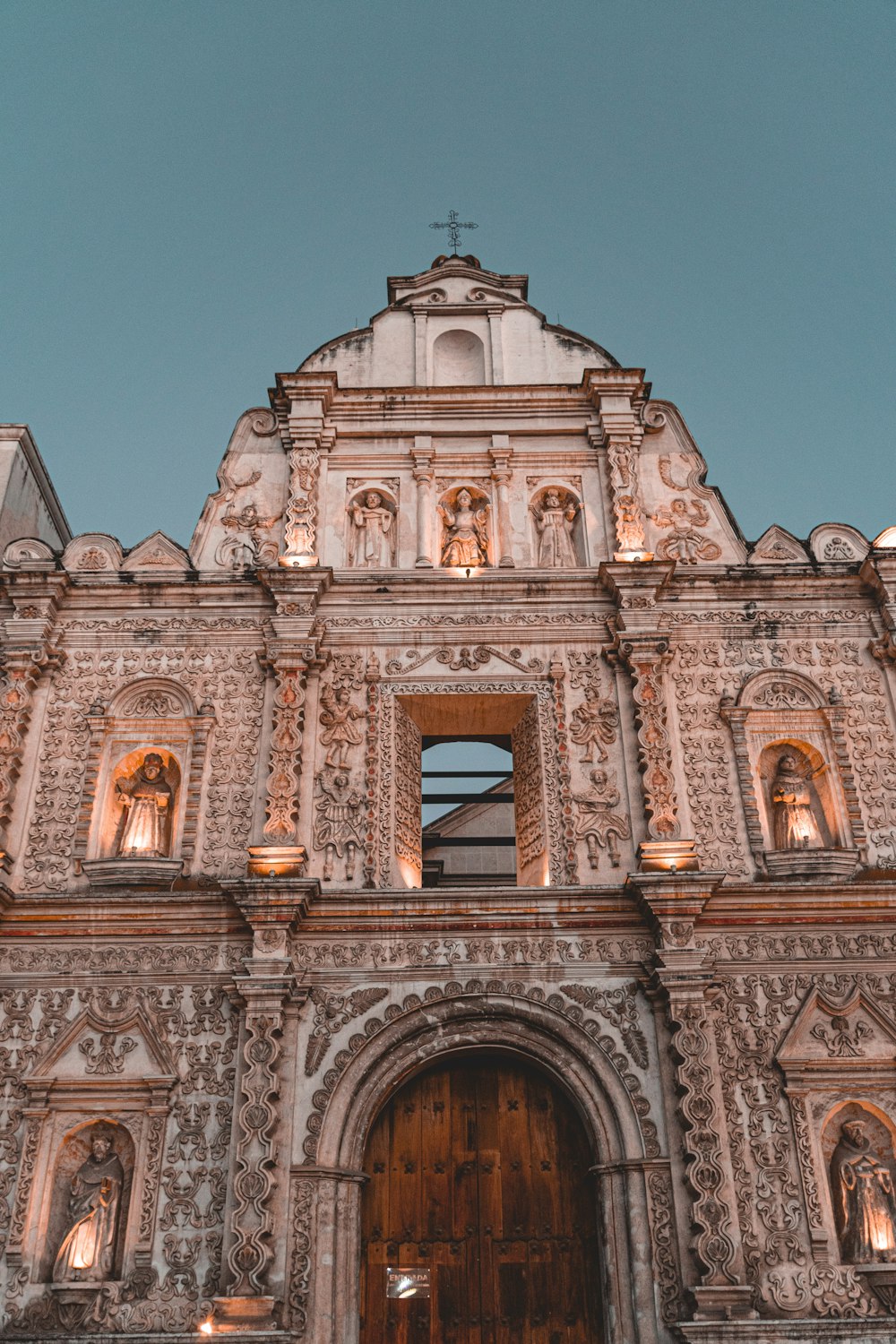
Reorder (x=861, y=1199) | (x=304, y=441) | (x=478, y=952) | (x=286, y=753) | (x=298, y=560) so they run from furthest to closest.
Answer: (x=304, y=441), (x=298, y=560), (x=286, y=753), (x=478, y=952), (x=861, y=1199)

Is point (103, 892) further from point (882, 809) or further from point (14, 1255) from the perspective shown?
point (882, 809)

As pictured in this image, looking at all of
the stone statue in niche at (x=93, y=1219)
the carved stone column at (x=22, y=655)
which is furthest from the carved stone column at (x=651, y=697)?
the carved stone column at (x=22, y=655)

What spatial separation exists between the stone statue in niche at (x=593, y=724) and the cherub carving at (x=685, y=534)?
84.0 inches

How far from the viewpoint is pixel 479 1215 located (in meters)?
10.8

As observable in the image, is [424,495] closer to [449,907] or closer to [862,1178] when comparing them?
[449,907]

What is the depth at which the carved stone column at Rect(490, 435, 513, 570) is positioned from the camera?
13977mm

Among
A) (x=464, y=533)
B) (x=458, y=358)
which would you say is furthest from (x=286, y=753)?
(x=458, y=358)

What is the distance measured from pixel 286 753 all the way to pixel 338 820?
3.00ft

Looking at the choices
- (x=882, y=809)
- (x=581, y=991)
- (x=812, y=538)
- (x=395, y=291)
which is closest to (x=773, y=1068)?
(x=581, y=991)

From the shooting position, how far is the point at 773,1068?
10961 mm

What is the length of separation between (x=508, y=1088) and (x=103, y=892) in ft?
15.0

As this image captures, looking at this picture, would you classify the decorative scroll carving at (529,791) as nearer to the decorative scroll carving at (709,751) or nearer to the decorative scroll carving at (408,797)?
the decorative scroll carving at (408,797)

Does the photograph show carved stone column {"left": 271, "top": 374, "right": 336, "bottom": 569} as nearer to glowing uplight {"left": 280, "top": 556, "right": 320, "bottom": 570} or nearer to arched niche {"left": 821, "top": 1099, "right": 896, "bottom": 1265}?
glowing uplight {"left": 280, "top": 556, "right": 320, "bottom": 570}

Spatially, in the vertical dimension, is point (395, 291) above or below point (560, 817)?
above
